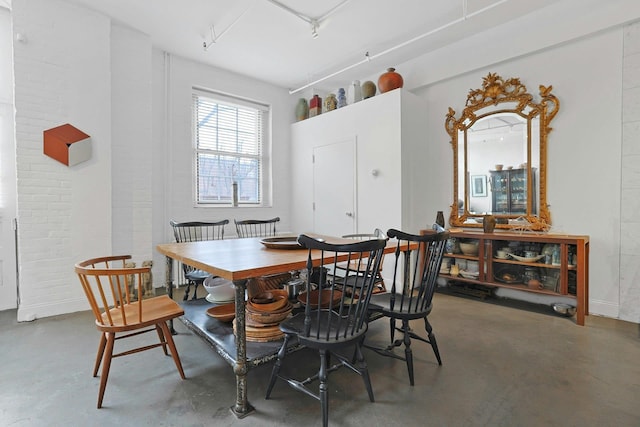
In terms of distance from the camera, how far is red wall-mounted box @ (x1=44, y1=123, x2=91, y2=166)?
3137mm

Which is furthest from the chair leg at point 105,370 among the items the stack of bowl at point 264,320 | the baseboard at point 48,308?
the baseboard at point 48,308

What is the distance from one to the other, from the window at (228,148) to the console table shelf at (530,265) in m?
3.22

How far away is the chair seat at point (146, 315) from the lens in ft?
5.72

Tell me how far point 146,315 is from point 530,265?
11.3 ft

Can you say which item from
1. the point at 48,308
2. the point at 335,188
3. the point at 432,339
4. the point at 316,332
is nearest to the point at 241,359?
the point at 316,332

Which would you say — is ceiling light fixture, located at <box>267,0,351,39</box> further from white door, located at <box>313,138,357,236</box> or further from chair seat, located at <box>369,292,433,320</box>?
chair seat, located at <box>369,292,433,320</box>

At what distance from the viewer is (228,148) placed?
16.3 ft

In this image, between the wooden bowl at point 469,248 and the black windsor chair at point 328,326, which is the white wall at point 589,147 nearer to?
the wooden bowl at point 469,248

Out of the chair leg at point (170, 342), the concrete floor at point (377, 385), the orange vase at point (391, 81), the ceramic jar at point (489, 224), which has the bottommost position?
the concrete floor at point (377, 385)

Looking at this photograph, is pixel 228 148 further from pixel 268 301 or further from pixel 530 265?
pixel 530 265

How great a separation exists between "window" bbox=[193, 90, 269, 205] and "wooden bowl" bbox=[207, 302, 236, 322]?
2.66m

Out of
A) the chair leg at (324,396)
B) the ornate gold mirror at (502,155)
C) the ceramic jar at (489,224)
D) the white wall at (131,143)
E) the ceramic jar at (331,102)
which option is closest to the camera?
the chair leg at (324,396)

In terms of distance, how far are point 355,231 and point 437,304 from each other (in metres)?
1.50

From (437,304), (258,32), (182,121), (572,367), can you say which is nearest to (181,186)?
(182,121)
